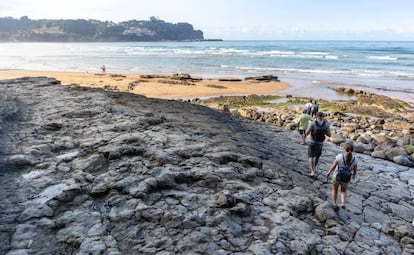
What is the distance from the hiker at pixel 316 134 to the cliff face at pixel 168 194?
0.38m

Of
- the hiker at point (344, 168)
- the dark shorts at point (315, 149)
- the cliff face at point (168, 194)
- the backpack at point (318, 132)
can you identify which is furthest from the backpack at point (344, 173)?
the dark shorts at point (315, 149)

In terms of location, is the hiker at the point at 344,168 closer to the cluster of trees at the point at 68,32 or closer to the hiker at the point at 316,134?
the hiker at the point at 316,134

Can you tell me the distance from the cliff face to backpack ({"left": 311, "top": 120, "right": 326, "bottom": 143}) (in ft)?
3.05

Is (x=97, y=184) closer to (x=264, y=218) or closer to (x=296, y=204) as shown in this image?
(x=264, y=218)

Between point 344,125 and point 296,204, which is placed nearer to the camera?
point 296,204

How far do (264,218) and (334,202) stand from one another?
199 cm

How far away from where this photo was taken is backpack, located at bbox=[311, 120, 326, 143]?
355 inches

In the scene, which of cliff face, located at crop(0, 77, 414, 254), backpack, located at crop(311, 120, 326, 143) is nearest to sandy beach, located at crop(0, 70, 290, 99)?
cliff face, located at crop(0, 77, 414, 254)

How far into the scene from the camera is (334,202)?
7.70 m

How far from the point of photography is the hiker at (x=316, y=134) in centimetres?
904

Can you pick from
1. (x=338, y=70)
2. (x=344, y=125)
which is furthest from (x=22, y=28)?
(x=344, y=125)

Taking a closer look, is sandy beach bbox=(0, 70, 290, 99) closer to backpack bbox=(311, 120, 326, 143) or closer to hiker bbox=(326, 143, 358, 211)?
backpack bbox=(311, 120, 326, 143)

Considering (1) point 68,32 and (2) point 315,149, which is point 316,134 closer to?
(2) point 315,149

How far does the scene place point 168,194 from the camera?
270 inches
